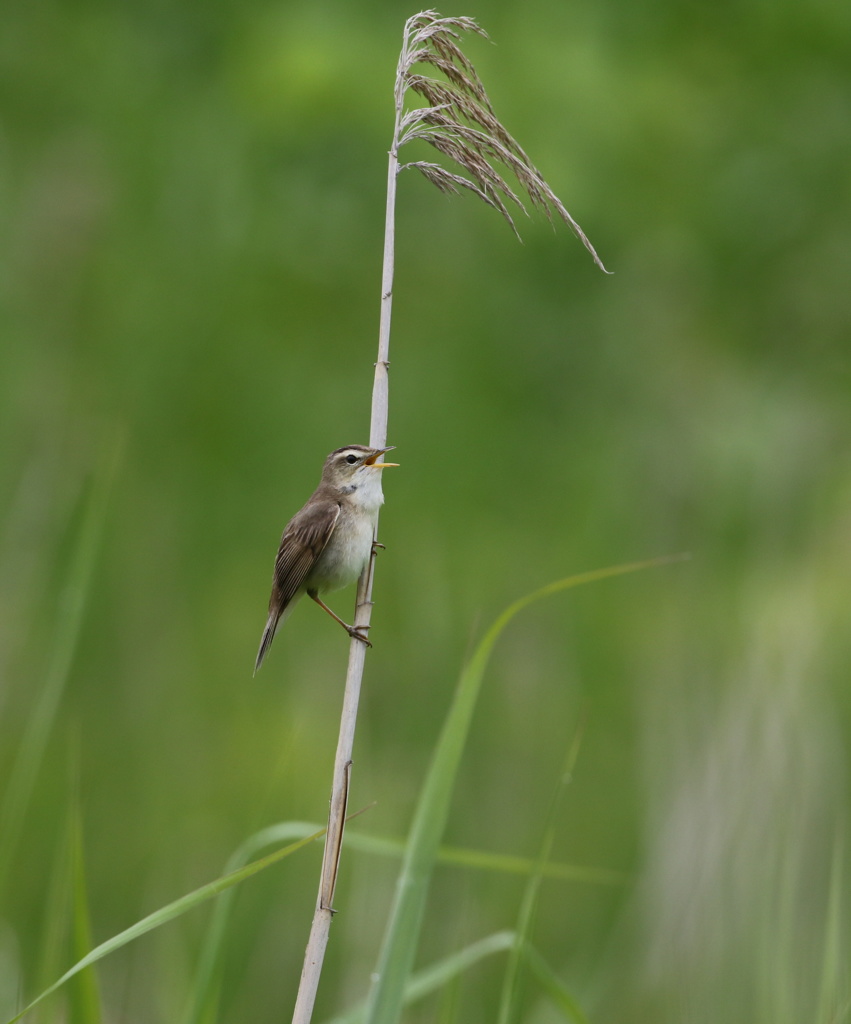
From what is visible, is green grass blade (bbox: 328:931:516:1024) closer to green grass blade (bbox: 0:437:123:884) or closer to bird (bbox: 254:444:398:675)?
green grass blade (bbox: 0:437:123:884)

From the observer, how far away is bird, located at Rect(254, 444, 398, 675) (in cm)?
314

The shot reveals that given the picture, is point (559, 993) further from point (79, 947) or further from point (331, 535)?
point (331, 535)

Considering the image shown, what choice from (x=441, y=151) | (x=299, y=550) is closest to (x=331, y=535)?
(x=299, y=550)

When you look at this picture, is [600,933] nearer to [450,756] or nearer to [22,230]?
[450,756]

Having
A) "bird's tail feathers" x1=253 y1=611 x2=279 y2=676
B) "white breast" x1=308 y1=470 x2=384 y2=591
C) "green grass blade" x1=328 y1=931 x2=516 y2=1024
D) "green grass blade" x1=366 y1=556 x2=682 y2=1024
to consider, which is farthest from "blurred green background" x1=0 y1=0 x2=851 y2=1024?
"green grass blade" x1=366 y1=556 x2=682 y2=1024

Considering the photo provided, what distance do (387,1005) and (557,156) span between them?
5.32 m

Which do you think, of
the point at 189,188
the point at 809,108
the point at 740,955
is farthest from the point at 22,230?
the point at 740,955

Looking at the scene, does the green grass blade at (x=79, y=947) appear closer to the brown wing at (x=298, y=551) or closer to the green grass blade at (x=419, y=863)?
the green grass blade at (x=419, y=863)

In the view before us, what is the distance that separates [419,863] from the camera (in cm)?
173

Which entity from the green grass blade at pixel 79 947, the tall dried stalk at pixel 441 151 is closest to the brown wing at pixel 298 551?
the tall dried stalk at pixel 441 151

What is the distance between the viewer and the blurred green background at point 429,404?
204 inches

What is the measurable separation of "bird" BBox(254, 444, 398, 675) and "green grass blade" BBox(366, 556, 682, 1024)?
126 centimetres

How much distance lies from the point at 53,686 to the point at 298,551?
1305 millimetres

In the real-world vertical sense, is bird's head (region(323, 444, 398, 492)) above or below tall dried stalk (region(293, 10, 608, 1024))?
below
